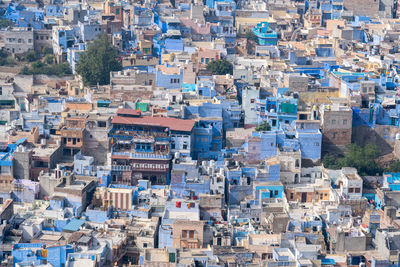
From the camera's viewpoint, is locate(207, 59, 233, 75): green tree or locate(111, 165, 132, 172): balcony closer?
locate(111, 165, 132, 172): balcony

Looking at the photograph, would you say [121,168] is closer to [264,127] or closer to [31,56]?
[264,127]

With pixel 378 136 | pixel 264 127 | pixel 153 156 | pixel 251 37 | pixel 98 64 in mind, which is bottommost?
pixel 153 156

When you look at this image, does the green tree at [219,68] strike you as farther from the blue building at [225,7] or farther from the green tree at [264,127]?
the blue building at [225,7]

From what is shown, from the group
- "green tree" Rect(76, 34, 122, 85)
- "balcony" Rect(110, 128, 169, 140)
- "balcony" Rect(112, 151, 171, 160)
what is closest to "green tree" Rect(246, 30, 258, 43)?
"green tree" Rect(76, 34, 122, 85)

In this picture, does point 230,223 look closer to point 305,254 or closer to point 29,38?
point 305,254

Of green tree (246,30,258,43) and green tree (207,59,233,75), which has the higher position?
green tree (246,30,258,43)

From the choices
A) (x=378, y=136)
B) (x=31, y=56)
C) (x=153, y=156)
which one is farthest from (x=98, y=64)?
(x=378, y=136)

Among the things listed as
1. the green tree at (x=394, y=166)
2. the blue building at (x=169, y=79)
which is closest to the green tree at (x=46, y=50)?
the blue building at (x=169, y=79)

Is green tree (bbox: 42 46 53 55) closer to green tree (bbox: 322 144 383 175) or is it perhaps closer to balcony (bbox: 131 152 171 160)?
balcony (bbox: 131 152 171 160)

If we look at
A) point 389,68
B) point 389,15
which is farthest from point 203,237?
point 389,15
